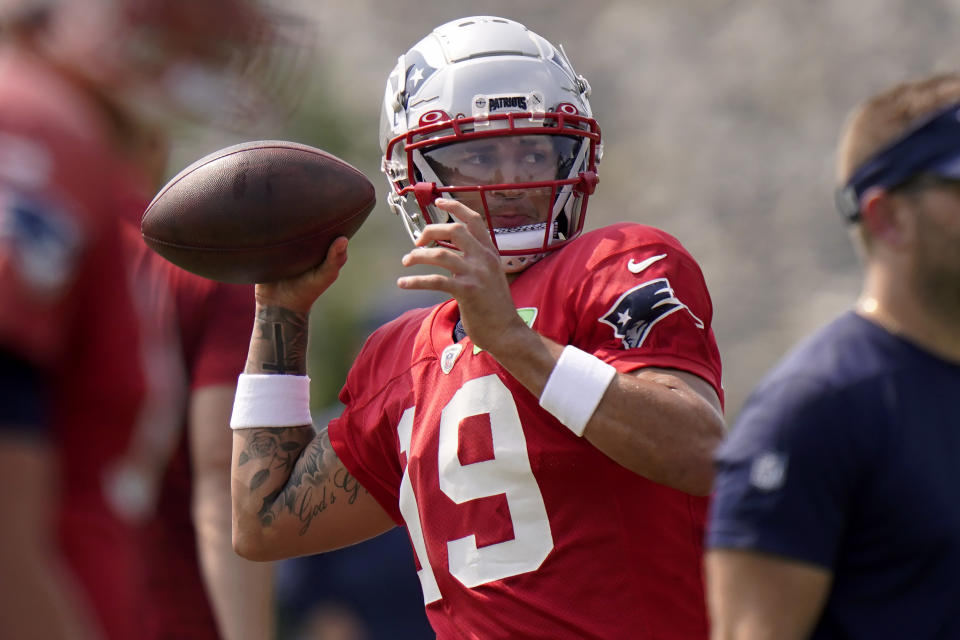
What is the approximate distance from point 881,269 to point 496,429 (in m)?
0.94

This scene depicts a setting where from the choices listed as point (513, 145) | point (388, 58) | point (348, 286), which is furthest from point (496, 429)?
point (388, 58)

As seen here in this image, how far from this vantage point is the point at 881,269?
2.19m

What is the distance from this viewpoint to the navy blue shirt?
80.1 inches

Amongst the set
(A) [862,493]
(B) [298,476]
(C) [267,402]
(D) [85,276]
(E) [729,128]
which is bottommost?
(A) [862,493]

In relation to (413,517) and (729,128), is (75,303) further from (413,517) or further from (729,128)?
(729,128)

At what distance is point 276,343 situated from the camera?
333 centimetres

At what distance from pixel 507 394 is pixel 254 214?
2.53 feet

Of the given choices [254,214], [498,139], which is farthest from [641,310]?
[254,214]

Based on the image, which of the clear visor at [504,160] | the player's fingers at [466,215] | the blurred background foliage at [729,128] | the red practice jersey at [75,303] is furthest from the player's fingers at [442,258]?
the blurred background foliage at [729,128]

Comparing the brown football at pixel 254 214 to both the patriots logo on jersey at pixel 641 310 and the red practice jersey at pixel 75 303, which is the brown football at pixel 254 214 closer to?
the patriots logo on jersey at pixel 641 310

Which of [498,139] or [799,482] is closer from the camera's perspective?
[799,482]

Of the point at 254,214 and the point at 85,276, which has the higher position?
the point at 254,214

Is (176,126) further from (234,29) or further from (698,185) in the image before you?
(698,185)

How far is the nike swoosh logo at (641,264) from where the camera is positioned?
9.22 ft
